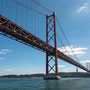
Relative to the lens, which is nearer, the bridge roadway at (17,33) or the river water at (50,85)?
the river water at (50,85)

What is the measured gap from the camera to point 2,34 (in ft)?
88.0

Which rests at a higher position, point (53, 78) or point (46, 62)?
point (46, 62)

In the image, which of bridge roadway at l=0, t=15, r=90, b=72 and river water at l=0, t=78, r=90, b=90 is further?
bridge roadway at l=0, t=15, r=90, b=72

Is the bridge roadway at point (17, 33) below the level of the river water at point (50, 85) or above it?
above

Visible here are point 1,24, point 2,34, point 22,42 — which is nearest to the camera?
point 1,24

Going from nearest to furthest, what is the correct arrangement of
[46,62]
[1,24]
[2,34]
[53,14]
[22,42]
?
[1,24] < [2,34] < [22,42] < [46,62] < [53,14]

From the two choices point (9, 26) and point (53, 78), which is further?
point (53, 78)

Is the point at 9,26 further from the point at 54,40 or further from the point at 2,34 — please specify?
the point at 54,40

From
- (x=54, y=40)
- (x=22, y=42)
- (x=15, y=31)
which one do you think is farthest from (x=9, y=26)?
(x=54, y=40)

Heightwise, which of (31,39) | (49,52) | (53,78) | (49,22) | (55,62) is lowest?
(53,78)

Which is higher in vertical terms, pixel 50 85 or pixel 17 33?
pixel 17 33

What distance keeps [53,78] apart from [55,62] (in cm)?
462

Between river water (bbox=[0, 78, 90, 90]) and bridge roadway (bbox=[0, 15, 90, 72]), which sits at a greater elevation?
bridge roadway (bbox=[0, 15, 90, 72])

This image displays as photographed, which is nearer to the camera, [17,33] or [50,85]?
[50,85]
